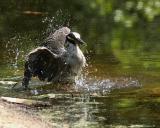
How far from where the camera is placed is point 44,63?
11086 millimetres

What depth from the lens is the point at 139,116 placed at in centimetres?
814

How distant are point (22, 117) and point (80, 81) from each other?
3.34 metres

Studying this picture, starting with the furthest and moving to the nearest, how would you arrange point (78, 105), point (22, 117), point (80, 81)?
point (80, 81)
point (78, 105)
point (22, 117)

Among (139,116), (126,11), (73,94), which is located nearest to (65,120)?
(139,116)

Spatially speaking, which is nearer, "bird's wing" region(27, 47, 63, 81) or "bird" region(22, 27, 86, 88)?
"bird's wing" region(27, 47, 63, 81)

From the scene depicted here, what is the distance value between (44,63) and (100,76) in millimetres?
976

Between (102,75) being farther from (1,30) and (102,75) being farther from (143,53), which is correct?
(1,30)

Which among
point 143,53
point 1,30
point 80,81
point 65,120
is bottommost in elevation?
point 65,120

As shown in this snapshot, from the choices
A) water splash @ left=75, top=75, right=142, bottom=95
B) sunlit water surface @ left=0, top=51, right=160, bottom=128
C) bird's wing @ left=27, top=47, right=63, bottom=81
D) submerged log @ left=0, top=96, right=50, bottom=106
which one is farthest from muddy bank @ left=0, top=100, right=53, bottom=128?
bird's wing @ left=27, top=47, right=63, bottom=81

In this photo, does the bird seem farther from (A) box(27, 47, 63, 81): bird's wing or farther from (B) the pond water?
(B) the pond water

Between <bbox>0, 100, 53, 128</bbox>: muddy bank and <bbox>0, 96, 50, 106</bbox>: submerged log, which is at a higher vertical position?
<bbox>0, 96, 50, 106</bbox>: submerged log

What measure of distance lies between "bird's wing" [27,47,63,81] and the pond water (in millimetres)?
200

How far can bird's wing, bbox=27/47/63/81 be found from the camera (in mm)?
10780

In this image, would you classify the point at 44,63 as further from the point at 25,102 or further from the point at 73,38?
the point at 25,102
